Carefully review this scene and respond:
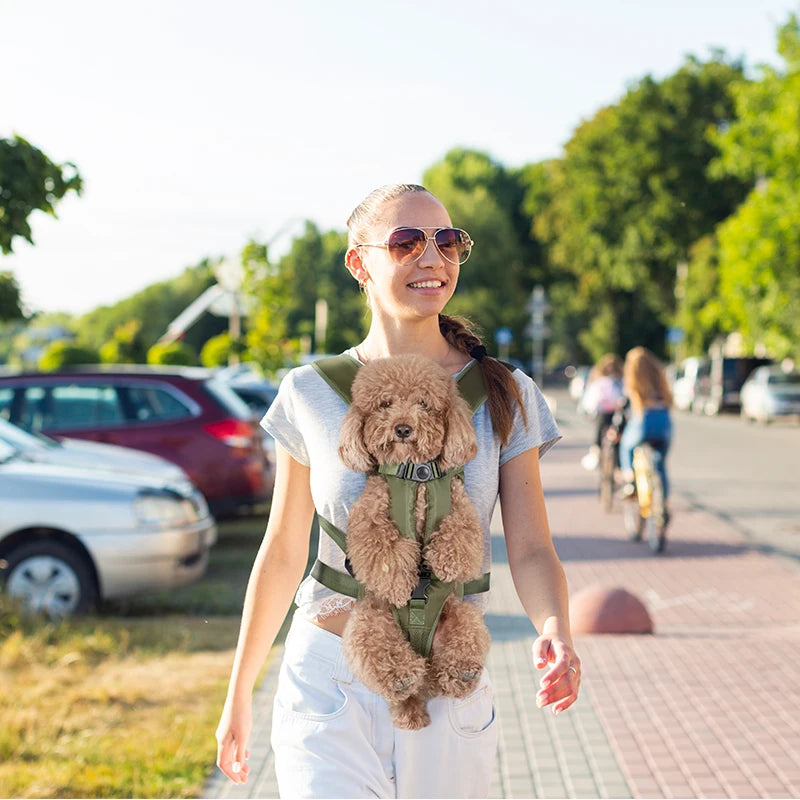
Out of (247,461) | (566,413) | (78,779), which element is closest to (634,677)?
(78,779)

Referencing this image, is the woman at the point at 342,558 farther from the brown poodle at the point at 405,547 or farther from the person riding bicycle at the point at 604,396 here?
the person riding bicycle at the point at 604,396

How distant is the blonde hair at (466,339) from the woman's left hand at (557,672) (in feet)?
1.36

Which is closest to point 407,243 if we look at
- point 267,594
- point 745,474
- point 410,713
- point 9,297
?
point 267,594

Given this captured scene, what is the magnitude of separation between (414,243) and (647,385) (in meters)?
9.56

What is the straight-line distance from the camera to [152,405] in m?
11.5

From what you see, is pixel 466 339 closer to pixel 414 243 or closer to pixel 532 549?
pixel 414 243

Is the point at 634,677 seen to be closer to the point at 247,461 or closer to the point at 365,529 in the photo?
the point at 365,529

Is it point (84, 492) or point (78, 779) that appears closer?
point (78, 779)

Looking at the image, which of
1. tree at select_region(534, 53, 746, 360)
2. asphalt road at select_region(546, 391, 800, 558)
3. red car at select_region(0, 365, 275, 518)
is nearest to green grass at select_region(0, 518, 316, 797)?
red car at select_region(0, 365, 275, 518)

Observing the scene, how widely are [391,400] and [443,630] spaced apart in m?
0.44

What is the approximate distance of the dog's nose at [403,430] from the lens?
243 centimetres

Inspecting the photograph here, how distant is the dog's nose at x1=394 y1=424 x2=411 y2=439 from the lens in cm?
243

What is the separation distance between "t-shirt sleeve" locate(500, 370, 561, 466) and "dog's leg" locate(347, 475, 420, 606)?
301 millimetres

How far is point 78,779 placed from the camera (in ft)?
16.1
